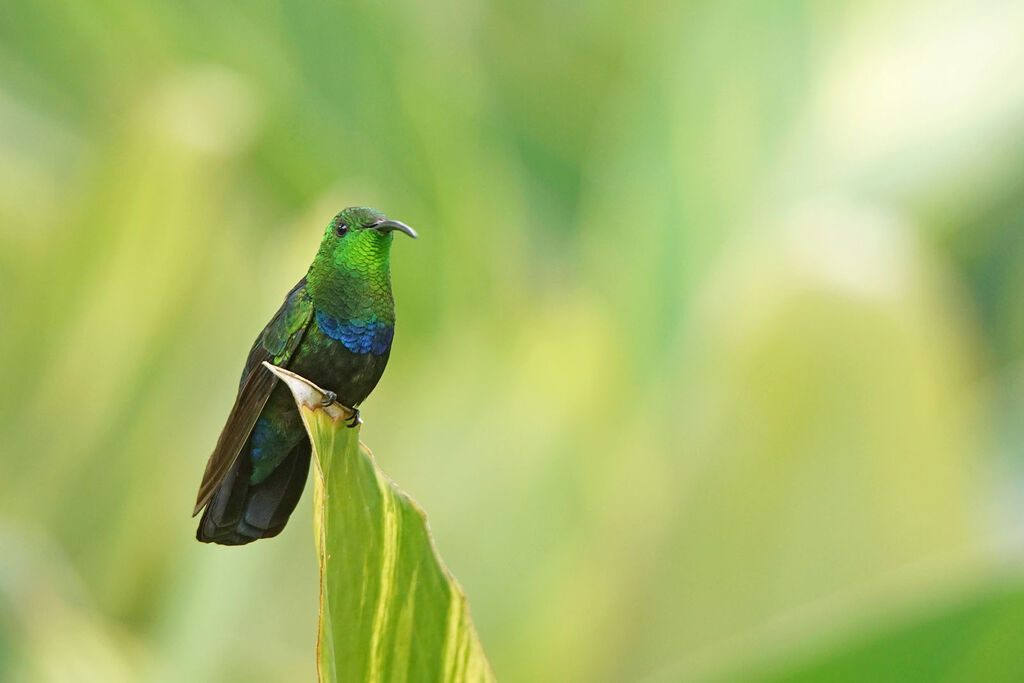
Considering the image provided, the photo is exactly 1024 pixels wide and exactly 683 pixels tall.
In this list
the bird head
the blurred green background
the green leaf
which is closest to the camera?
the green leaf

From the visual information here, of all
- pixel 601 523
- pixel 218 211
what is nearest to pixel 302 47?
pixel 218 211

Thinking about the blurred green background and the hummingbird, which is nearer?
the hummingbird

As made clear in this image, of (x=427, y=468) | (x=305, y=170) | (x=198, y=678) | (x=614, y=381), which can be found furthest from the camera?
(x=305, y=170)

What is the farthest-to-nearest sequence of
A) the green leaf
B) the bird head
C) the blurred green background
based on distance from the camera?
the blurred green background < the bird head < the green leaf

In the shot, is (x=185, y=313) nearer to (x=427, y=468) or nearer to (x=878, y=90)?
(x=427, y=468)

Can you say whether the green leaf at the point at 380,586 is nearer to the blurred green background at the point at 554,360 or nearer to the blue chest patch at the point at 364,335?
the blue chest patch at the point at 364,335

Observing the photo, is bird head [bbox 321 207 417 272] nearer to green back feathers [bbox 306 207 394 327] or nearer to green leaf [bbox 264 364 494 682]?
green back feathers [bbox 306 207 394 327]

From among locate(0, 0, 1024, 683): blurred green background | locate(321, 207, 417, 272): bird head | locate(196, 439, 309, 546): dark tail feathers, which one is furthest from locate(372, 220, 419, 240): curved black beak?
locate(0, 0, 1024, 683): blurred green background
